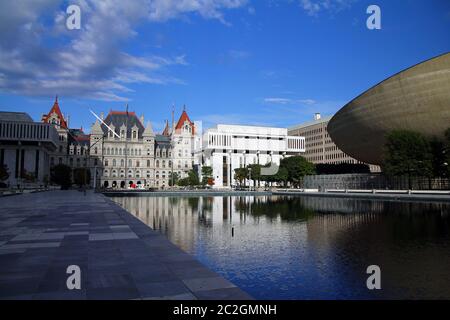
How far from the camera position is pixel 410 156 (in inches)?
2244

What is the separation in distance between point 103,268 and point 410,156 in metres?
57.8

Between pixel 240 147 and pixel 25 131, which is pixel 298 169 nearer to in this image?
pixel 240 147

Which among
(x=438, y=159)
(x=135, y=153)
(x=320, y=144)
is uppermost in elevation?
(x=320, y=144)

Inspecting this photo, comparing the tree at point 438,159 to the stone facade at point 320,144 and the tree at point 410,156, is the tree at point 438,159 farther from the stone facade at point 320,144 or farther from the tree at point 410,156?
the stone facade at point 320,144

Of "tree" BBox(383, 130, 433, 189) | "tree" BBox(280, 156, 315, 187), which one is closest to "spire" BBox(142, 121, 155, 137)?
"tree" BBox(280, 156, 315, 187)

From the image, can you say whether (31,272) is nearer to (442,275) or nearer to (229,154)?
(442,275)

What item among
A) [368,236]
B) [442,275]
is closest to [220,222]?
[368,236]

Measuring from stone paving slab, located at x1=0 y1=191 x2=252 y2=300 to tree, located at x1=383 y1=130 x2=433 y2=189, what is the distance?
5172 centimetres

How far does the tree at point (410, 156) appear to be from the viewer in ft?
186

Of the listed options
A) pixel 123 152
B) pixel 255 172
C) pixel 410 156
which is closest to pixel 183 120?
pixel 123 152

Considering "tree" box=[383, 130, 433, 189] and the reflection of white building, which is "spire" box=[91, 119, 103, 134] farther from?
"tree" box=[383, 130, 433, 189]

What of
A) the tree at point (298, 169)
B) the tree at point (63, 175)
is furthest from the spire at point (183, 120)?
the tree at point (298, 169)

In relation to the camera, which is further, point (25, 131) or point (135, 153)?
point (135, 153)
